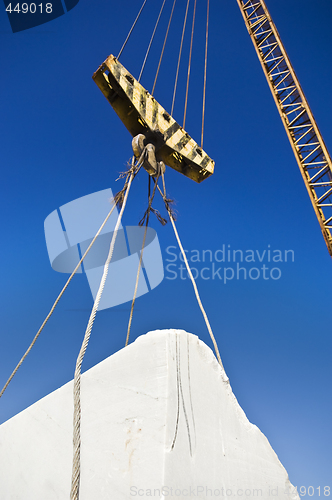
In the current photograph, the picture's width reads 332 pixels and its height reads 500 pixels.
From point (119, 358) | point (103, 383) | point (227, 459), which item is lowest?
point (227, 459)

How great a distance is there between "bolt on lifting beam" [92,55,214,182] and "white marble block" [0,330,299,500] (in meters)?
3.37

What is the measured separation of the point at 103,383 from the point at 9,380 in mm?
2163

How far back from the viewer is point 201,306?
298 cm

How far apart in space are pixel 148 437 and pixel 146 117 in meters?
4.03

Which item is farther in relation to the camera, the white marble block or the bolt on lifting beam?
the bolt on lifting beam

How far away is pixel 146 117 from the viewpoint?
14.0ft

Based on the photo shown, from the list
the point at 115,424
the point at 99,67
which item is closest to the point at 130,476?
the point at 115,424

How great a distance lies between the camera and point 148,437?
1.54m

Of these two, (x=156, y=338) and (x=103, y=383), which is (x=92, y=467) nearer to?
(x=103, y=383)

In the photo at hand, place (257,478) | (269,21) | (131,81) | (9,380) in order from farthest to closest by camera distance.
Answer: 1. (269,21)
2. (131,81)
3. (9,380)
4. (257,478)

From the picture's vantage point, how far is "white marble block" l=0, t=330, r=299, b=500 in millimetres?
1531

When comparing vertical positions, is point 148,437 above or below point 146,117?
below

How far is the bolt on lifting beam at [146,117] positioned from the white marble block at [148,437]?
11.1 ft

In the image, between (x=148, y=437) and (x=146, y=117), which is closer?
(x=148, y=437)
